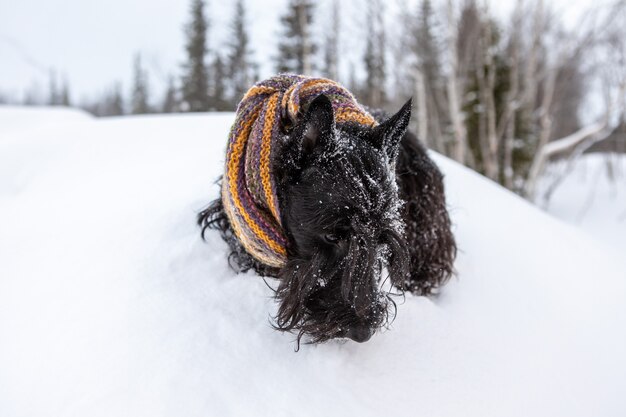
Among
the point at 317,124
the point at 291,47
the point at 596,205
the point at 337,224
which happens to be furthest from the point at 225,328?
the point at 291,47

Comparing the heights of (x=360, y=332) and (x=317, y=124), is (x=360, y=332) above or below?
below

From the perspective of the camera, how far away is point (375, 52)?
47.3 ft

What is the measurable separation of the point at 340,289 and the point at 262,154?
0.65 metres

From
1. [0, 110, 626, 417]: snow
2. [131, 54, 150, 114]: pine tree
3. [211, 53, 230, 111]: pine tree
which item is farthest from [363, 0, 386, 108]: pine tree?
[131, 54, 150, 114]: pine tree

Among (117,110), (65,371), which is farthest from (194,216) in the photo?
(117,110)

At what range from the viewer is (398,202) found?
66.2 inches

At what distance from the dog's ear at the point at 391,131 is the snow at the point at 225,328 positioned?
35.4 inches

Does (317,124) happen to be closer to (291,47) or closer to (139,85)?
(291,47)

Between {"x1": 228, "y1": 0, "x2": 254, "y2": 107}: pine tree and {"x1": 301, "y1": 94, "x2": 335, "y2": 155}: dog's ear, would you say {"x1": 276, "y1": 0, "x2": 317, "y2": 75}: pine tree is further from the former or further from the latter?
{"x1": 301, "y1": 94, "x2": 335, "y2": 155}: dog's ear

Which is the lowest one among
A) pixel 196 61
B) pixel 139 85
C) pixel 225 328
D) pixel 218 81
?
pixel 139 85

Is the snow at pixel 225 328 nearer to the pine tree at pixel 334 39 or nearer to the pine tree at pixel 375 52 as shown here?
the pine tree at pixel 375 52

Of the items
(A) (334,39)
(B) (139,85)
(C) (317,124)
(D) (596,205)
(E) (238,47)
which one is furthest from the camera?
(B) (139,85)

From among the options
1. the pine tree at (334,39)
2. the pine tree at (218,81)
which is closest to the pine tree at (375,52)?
the pine tree at (334,39)

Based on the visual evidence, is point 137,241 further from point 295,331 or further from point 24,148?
point 24,148
